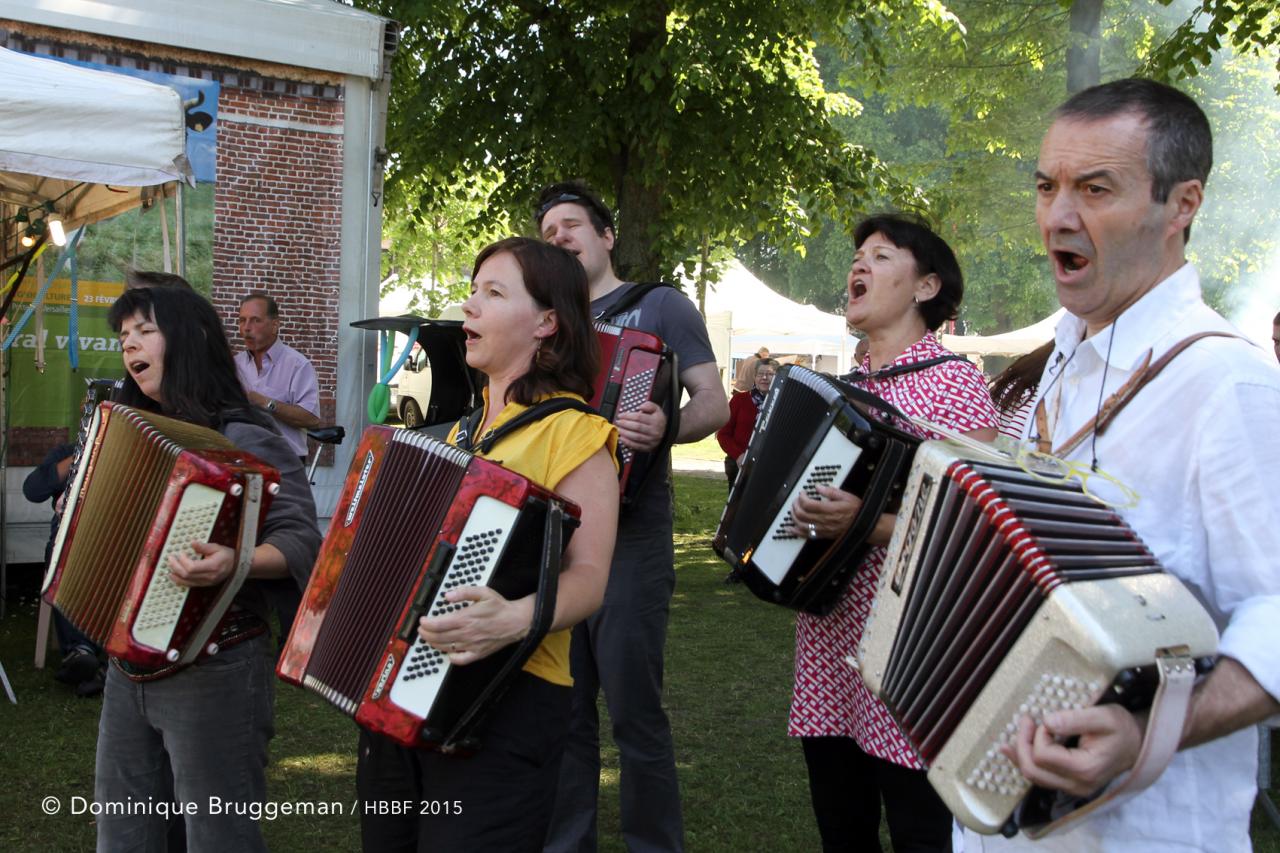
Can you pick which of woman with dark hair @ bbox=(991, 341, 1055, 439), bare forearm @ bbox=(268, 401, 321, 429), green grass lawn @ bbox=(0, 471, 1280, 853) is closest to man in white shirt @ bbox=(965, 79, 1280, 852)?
woman with dark hair @ bbox=(991, 341, 1055, 439)

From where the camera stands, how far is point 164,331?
3.19 m

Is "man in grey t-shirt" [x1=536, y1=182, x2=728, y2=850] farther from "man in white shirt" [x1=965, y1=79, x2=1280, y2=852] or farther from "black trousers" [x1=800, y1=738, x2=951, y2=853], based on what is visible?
"man in white shirt" [x1=965, y1=79, x2=1280, y2=852]

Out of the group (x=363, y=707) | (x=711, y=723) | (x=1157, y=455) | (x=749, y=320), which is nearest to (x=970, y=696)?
(x=1157, y=455)

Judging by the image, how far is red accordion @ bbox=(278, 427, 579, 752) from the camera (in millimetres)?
2248

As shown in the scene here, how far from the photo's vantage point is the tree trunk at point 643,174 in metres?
9.63

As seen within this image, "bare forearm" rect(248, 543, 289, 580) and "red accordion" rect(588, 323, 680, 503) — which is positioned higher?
"red accordion" rect(588, 323, 680, 503)

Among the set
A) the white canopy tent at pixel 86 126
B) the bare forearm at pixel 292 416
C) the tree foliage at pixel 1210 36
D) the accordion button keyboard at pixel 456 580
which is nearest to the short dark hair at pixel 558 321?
the accordion button keyboard at pixel 456 580

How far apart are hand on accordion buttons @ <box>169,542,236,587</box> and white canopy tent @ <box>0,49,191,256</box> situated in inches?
102

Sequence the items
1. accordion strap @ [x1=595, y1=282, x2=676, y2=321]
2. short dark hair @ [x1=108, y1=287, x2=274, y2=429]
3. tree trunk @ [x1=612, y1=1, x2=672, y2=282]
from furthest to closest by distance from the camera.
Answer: tree trunk @ [x1=612, y1=1, x2=672, y2=282]
accordion strap @ [x1=595, y1=282, x2=676, y2=321]
short dark hair @ [x1=108, y1=287, x2=274, y2=429]

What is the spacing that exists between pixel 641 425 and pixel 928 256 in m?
1.02

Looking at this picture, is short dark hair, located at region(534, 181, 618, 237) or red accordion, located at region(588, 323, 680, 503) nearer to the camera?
red accordion, located at region(588, 323, 680, 503)

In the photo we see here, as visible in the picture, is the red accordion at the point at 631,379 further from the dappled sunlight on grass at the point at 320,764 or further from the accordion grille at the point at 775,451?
the dappled sunlight on grass at the point at 320,764

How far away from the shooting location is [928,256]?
329 cm

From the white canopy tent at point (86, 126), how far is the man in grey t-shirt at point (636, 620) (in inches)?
75.2
